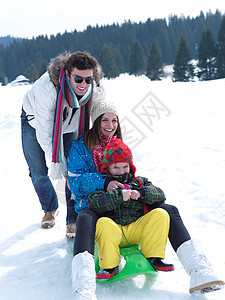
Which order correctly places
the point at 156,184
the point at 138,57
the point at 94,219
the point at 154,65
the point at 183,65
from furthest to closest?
the point at 138,57, the point at 154,65, the point at 183,65, the point at 156,184, the point at 94,219

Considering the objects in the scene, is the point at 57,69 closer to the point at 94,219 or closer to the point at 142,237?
the point at 94,219

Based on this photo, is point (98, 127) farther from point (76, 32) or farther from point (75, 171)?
point (76, 32)

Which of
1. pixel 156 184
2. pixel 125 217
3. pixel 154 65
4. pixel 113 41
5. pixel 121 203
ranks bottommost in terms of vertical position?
pixel 156 184

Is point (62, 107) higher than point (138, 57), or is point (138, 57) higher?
point (138, 57)

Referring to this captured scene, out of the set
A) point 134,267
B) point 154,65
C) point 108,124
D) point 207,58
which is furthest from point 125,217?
point 154,65

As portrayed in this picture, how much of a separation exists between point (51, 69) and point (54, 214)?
4.95 feet

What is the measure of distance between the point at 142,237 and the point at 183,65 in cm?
3561

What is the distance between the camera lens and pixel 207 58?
114 ft

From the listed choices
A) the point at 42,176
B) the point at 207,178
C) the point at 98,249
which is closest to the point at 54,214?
the point at 42,176

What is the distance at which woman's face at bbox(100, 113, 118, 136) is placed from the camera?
2.48 meters

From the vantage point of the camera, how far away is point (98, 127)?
2.52 metres

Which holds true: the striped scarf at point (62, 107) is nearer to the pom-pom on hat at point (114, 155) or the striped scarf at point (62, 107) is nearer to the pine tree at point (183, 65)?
the pom-pom on hat at point (114, 155)

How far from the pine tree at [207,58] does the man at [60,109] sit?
34.8 m

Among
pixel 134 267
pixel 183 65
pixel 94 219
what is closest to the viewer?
pixel 134 267
